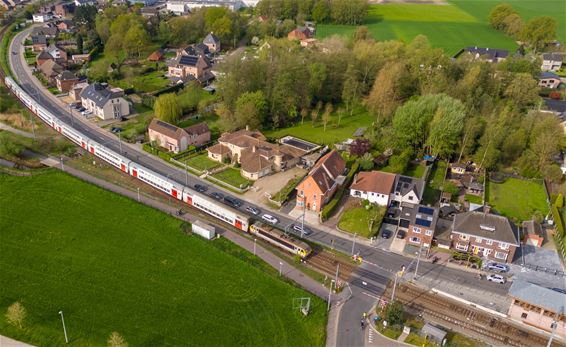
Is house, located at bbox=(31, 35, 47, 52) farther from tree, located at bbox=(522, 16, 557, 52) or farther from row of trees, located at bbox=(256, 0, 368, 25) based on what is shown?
tree, located at bbox=(522, 16, 557, 52)

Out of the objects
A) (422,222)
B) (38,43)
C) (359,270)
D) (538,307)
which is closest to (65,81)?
(38,43)

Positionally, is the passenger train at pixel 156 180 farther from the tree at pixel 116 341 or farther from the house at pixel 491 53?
the house at pixel 491 53

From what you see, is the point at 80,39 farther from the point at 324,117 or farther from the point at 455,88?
the point at 455,88

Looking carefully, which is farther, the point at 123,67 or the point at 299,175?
the point at 123,67

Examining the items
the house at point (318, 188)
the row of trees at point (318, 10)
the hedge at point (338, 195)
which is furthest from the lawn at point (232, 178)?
the row of trees at point (318, 10)

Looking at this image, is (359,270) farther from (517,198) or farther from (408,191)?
(517,198)

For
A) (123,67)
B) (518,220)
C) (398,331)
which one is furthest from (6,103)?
(518,220)

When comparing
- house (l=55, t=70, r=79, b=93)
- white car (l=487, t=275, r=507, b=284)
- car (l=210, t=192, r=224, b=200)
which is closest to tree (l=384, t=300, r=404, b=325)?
white car (l=487, t=275, r=507, b=284)
